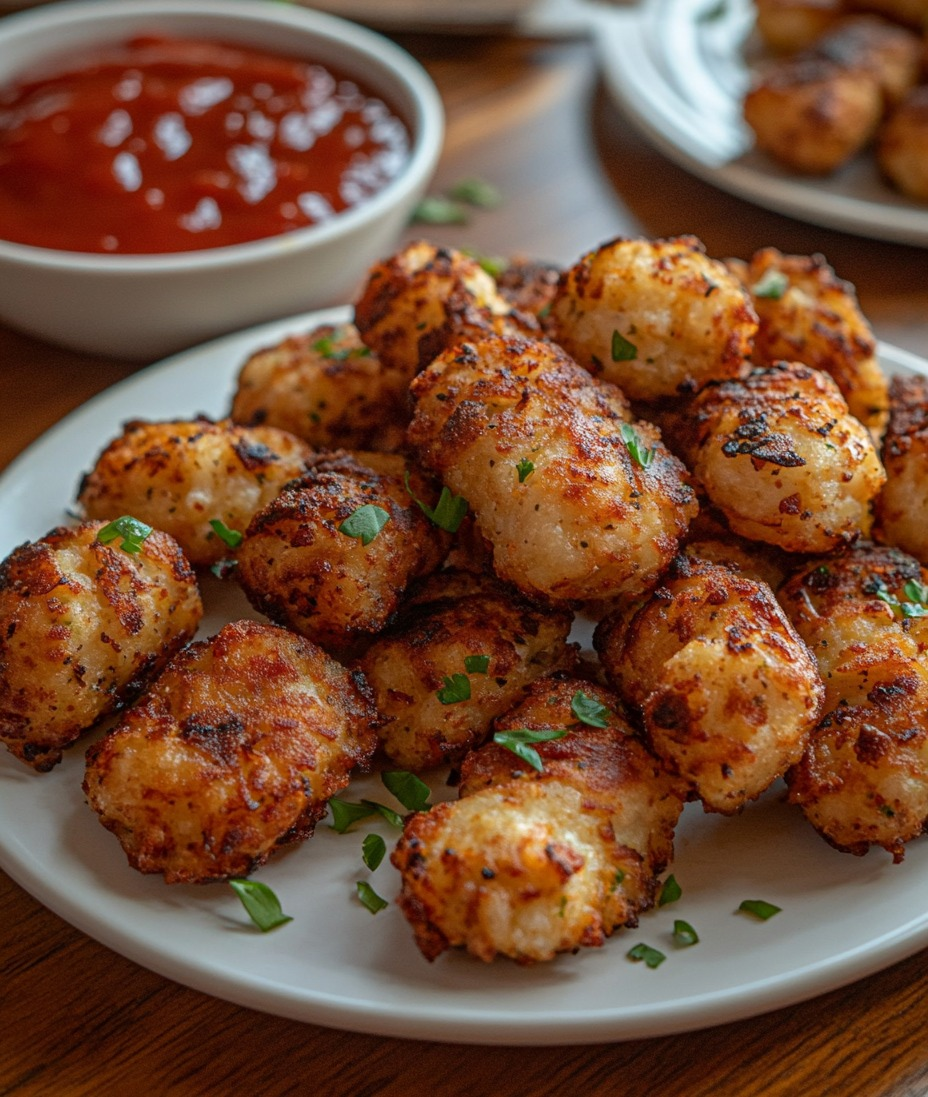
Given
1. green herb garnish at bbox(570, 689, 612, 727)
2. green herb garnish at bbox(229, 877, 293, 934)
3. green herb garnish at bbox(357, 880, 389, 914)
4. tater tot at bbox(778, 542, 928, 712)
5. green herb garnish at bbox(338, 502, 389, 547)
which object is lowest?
green herb garnish at bbox(357, 880, 389, 914)

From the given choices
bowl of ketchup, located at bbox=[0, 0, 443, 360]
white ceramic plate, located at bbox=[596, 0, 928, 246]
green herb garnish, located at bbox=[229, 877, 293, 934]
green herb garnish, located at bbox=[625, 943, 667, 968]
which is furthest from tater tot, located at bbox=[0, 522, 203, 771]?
white ceramic plate, located at bbox=[596, 0, 928, 246]

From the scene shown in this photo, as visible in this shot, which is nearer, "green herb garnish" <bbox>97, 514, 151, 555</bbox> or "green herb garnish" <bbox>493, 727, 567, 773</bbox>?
"green herb garnish" <bbox>493, 727, 567, 773</bbox>

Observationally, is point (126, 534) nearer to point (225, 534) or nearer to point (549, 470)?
point (225, 534)

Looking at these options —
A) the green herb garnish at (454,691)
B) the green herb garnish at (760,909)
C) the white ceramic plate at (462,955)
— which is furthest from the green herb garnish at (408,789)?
the green herb garnish at (760,909)

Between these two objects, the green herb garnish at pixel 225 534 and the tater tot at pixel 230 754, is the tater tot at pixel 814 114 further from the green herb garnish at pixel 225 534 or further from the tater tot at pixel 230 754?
the tater tot at pixel 230 754

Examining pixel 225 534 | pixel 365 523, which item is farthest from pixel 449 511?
pixel 225 534

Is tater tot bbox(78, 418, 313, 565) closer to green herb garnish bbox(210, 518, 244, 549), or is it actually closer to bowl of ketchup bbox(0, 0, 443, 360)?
green herb garnish bbox(210, 518, 244, 549)

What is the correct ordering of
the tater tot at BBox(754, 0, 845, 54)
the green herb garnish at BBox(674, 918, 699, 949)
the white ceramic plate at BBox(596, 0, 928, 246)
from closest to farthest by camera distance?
the green herb garnish at BBox(674, 918, 699, 949) → the white ceramic plate at BBox(596, 0, 928, 246) → the tater tot at BBox(754, 0, 845, 54)
